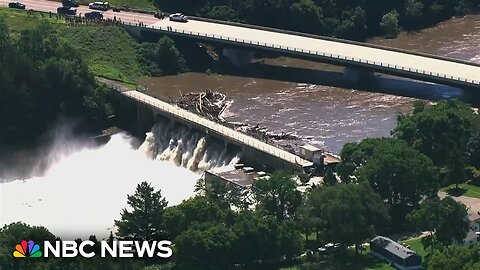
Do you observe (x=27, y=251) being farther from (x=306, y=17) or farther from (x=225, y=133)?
(x=306, y=17)

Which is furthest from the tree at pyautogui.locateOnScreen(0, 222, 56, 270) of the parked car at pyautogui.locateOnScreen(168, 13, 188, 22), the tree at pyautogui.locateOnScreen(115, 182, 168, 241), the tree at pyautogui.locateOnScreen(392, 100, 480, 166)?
the parked car at pyautogui.locateOnScreen(168, 13, 188, 22)

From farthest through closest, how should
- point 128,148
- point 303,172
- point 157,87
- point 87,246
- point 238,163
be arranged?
1. point 157,87
2. point 128,148
3. point 238,163
4. point 303,172
5. point 87,246

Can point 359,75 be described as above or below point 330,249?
above

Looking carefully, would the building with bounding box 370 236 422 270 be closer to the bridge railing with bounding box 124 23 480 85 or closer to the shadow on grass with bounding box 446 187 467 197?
the shadow on grass with bounding box 446 187 467 197

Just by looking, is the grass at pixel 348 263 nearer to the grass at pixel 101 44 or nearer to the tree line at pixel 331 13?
the grass at pixel 101 44

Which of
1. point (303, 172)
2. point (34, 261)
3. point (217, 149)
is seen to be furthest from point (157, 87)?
point (34, 261)

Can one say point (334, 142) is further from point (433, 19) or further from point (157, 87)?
point (433, 19)

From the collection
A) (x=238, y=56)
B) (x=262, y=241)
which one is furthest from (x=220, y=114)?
(x=262, y=241)
